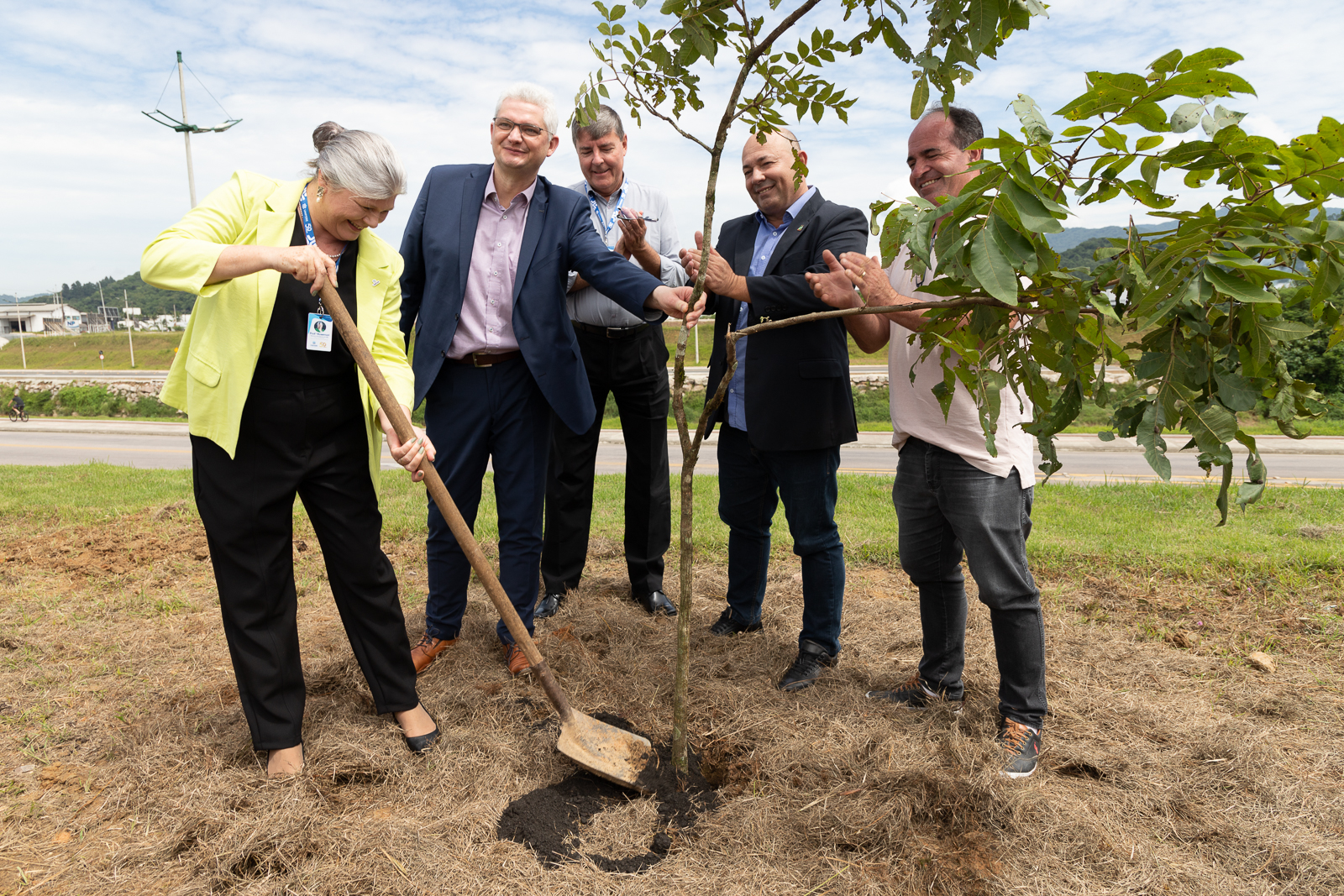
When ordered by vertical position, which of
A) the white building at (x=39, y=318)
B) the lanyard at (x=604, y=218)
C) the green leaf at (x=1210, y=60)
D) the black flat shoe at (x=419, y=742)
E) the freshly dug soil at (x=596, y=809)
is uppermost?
the white building at (x=39, y=318)

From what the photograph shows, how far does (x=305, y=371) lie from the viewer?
2621 millimetres

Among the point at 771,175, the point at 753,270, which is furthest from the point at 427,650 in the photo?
the point at 771,175

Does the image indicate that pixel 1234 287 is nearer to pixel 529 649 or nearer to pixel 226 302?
pixel 529 649

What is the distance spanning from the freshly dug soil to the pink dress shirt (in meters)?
1.76

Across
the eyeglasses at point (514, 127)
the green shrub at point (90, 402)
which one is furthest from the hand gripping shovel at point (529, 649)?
the green shrub at point (90, 402)

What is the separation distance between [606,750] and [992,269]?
2.04 m

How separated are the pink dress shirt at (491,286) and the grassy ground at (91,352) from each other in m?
51.7

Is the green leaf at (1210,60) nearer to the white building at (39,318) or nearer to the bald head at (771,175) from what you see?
the bald head at (771,175)

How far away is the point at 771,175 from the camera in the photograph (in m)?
3.46

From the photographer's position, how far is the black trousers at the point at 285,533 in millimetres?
2605

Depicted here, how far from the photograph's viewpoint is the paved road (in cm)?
1165

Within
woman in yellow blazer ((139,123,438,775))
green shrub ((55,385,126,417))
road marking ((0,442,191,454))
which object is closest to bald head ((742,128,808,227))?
woman in yellow blazer ((139,123,438,775))

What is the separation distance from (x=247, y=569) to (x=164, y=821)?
796mm

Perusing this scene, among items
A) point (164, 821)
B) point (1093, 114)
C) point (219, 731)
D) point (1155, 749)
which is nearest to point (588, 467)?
point (219, 731)
